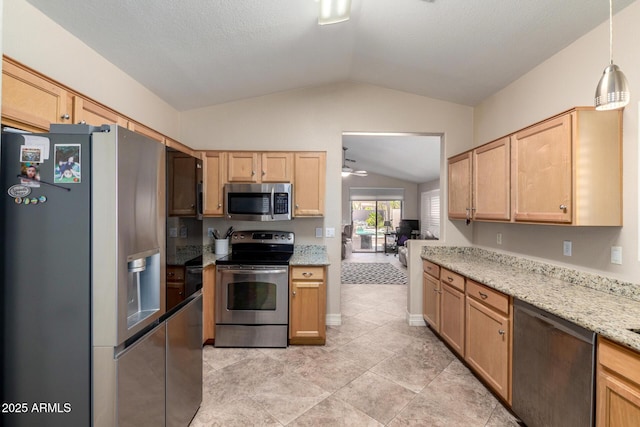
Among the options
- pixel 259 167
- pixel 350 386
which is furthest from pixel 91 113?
pixel 350 386

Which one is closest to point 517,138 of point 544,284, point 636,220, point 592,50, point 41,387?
point 592,50

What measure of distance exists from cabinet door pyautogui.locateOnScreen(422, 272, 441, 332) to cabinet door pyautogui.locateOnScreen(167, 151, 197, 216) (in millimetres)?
2581

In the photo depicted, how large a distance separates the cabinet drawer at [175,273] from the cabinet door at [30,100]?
102 cm

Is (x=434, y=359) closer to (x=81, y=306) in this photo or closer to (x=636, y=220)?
(x=636, y=220)

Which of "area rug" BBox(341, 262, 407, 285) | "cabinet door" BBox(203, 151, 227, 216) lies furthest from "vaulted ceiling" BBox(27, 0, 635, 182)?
"area rug" BBox(341, 262, 407, 285)

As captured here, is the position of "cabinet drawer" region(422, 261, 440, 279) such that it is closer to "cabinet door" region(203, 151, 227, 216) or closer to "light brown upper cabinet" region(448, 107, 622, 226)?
"light brown upper cabinet" region(448, 107, 622, 226)

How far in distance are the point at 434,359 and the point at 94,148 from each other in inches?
121

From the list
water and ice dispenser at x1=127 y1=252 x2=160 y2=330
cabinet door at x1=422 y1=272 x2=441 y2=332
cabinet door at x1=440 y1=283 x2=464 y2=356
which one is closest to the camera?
water and ice dispenser at x1=127 y1=252 x2=160 y2=330

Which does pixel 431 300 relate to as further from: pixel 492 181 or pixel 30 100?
pixel 30 100

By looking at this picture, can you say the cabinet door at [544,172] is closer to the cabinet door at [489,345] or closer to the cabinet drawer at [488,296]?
the cabinet drawer at [488,296]

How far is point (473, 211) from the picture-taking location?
9.34ft

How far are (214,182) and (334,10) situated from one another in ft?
6.86

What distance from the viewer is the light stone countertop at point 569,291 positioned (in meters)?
1.34

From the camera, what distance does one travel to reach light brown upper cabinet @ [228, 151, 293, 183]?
3.17 metres
